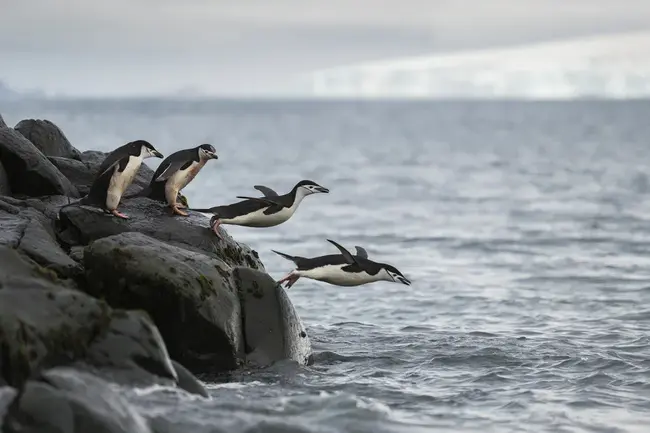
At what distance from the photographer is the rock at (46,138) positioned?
1569 centimetres

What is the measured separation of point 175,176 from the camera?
13617 millimetres

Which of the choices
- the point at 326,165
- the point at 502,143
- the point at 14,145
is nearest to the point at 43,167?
the point at 14,145

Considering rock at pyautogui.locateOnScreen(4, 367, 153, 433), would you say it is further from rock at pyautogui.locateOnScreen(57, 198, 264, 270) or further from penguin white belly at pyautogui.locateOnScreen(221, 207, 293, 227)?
penguin white belly at pyautogui.locateOnScreen(221, 207, 293, 227)

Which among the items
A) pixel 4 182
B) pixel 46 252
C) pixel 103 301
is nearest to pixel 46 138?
pixel 4 182

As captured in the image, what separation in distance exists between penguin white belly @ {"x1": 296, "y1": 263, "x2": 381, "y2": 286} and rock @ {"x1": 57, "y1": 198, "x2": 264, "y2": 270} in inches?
35.6

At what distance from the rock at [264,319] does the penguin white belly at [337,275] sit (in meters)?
0.89

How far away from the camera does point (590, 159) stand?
7719cm

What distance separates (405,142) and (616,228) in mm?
77680

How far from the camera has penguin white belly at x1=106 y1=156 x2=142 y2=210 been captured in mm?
12922

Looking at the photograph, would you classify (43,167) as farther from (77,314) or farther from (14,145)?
(77,314)

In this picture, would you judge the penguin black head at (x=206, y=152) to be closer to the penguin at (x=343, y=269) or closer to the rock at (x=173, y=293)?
the penguin at (x=343, y=269)

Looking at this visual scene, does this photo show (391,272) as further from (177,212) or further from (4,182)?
(4,182)

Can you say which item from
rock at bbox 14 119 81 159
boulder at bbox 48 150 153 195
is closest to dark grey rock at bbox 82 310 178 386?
boulder at bbox 48 150 153 195

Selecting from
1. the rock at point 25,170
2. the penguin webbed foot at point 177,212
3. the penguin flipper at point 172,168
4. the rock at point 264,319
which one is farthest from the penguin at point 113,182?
the rock at point 264,319
